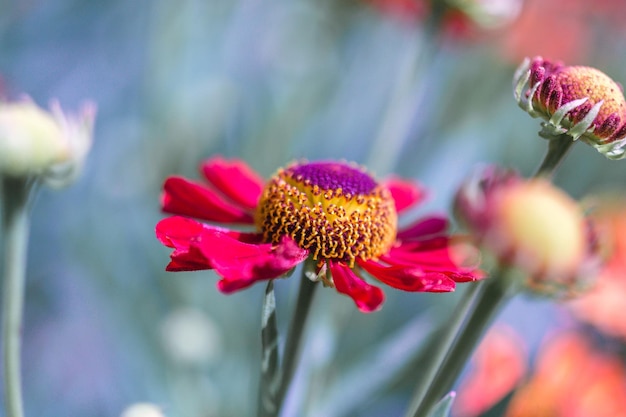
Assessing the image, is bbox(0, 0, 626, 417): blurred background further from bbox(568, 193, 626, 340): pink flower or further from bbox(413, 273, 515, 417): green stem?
bbox(413, 273, 515, 417): green stem

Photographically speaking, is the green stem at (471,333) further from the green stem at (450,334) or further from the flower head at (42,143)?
the flower head at (42,143)

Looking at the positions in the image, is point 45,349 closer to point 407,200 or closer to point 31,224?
point 31,224

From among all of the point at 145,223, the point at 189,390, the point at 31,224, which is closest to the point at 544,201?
the point at 189,390

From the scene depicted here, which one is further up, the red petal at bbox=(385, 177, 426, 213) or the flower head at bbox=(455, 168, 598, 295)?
the flower head at bbox=(455, 168, 598, 295)

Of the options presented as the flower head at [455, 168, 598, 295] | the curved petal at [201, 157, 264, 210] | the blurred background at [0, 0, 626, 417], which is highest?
the flower head at [455, 168, 598, 295]

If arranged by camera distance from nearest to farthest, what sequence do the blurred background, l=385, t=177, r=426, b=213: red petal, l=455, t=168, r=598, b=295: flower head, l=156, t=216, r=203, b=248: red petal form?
1. l=455, t=168, r=598, b=295: flower head
2. l=156, t=216, r=203, b=248: red petal
3. l=385, t=177, r=426, b=213: red petal
4. the blurred background

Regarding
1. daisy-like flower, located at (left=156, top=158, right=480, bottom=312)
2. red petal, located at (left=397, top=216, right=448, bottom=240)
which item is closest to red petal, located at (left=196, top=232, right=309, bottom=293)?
daisy-like flower, located at (left=156, top=158, right=480, bottom=312)

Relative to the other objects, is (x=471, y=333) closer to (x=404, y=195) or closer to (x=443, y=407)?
(x=443, y=407)
